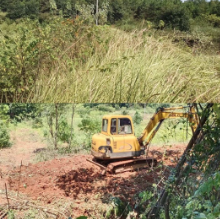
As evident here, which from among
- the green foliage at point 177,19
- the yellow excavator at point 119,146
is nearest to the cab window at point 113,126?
the yellow excavator at point 119,146

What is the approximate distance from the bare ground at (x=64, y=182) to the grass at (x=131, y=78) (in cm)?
94

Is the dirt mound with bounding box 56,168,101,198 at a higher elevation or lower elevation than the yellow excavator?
lower

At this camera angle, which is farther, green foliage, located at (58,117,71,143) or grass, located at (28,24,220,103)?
grass, located at (28,24,220,103)

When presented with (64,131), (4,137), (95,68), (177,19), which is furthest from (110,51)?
(4,137)

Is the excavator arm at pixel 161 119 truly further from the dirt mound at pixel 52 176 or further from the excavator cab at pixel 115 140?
the dirt mound at pixel 52 176

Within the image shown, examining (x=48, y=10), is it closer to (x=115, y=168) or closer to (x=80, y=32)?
(x=80, y=32)

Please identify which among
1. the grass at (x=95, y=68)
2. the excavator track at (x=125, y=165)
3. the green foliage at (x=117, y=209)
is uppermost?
the grass at (x=95, y=68)

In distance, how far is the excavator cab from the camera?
2918 mm

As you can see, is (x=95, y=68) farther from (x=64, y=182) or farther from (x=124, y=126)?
(x=64, y=182)

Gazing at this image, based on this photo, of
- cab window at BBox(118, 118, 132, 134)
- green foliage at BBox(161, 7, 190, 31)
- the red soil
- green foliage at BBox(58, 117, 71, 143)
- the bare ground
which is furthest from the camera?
green foliage at BBox(161, 7, 190, 31)

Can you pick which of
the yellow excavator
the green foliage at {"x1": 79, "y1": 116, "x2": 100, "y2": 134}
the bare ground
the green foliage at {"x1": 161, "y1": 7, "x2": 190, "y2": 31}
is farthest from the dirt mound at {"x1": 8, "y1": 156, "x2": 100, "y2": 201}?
the green foliage at {"x1": 161, "y1": 7, "x2": 190, "y2": 31}

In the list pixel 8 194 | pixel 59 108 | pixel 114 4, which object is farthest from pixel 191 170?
pixel 114 4

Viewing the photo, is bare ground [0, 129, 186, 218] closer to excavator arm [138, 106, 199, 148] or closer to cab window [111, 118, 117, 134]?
excavator arm [138, 106, 199, 148]

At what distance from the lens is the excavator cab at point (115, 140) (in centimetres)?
292
